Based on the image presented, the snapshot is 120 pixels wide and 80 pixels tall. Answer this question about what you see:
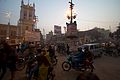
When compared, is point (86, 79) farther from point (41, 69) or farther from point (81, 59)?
point (81, 59)

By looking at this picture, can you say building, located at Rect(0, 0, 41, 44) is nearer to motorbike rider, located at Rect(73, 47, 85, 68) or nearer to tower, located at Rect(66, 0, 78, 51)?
tower, located at Rect(66, 0, 78, 51)

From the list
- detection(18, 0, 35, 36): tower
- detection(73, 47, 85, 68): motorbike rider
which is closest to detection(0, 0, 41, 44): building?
detection(18, 0, 35, 36): tower

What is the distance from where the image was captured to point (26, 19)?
6562 cm

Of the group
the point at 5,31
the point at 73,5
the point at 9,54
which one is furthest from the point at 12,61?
the point at 5,31

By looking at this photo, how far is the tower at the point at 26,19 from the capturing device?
211ft

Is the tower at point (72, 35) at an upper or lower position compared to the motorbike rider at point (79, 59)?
upper

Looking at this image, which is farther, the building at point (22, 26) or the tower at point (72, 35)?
the building at point (22, 26)

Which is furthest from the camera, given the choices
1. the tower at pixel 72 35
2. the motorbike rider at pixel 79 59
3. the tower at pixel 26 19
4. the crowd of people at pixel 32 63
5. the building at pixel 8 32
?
the tower at pixel 26 19

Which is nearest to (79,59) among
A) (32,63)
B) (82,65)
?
(82,65)

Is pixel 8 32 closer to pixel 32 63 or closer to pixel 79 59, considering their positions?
pixel 79 59

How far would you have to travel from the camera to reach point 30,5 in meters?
69.4

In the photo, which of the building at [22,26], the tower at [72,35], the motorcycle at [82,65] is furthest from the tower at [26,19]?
the motorcycle at [82,65]

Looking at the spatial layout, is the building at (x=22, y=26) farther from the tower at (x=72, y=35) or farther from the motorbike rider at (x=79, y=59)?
the motorbike rider at (x=79, y=59)

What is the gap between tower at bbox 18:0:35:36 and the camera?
2537 inches
